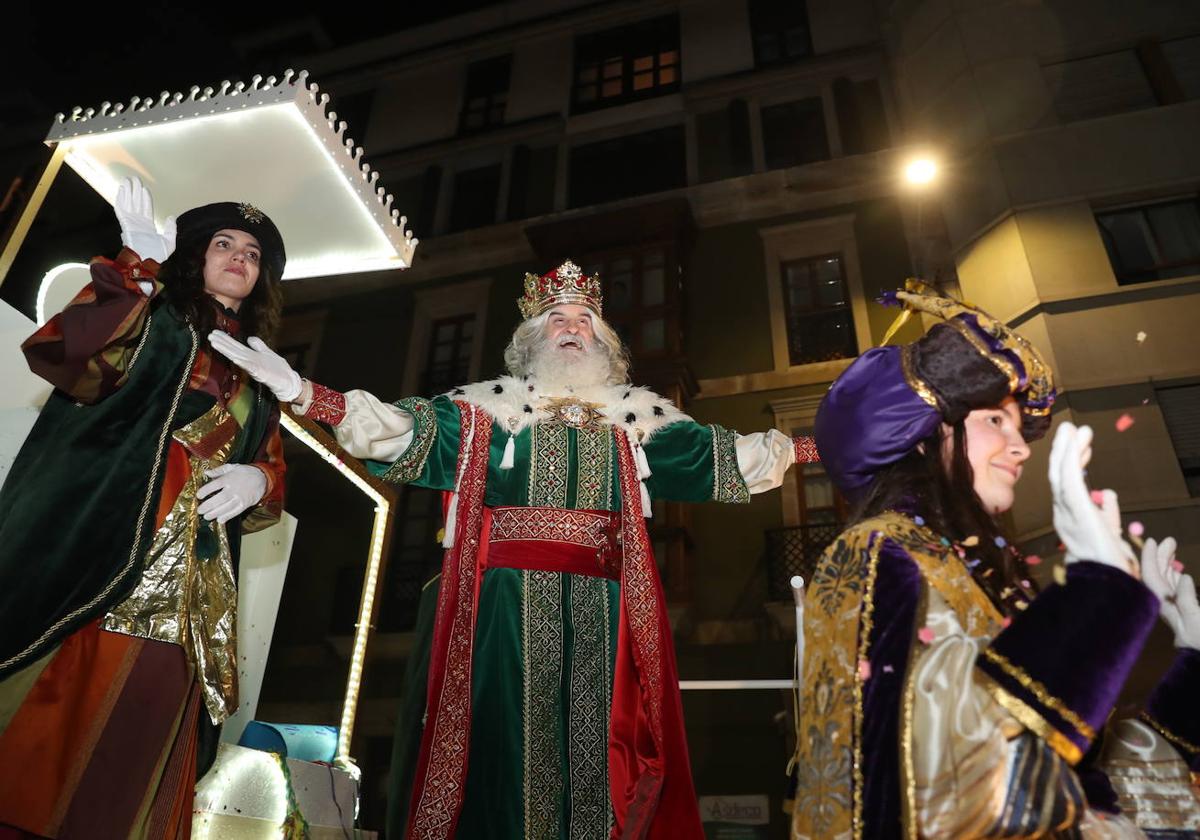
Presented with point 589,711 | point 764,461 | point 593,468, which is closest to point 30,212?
point 593,468

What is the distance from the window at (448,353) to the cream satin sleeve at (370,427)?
29.2 feet

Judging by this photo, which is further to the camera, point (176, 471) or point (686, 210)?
point (686, 210)

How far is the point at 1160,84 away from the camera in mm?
8750

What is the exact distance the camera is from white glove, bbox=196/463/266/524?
251 cm

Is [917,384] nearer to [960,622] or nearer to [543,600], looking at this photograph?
[960,622]

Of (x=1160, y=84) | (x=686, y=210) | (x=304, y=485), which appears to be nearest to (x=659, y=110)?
(x=686, y=210)

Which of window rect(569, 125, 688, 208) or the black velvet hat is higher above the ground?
window rect(569, 125, 688, 208)

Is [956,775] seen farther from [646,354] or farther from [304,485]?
[304,485]

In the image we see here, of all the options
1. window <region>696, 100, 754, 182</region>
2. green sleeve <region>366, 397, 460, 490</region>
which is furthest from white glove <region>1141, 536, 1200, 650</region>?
window <region>696, 100, 754, 182</region>

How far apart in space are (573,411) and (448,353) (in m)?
9.18

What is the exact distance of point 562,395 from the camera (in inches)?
130

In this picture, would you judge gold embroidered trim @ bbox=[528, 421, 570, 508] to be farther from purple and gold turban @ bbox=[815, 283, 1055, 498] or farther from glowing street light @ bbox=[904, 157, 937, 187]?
glowing street light @ bbox=[904, 157, 937, 187]

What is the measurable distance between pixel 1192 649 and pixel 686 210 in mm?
10048

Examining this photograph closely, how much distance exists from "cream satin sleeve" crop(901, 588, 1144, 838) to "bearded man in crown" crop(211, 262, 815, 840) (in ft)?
4.65
